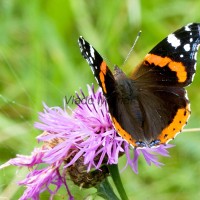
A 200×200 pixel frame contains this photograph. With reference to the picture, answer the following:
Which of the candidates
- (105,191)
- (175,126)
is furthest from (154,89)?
(105,191)

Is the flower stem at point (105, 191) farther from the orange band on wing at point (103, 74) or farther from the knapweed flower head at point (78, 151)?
the orange band on wing at point (103, 74)

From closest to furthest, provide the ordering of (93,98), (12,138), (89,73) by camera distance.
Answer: (93,98)
(12,138)
(89,73)

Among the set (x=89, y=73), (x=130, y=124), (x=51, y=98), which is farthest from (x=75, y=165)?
(x=89, y=73)

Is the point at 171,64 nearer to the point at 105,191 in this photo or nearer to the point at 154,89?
the point at 154,89

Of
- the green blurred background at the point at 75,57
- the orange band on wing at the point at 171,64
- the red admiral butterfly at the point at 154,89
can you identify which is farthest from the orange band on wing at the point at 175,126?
the green blurred background at the point at 75,57

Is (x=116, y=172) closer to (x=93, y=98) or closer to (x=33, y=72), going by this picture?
(x=93, y=98)

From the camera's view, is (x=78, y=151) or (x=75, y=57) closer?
(x=78, y=151)
